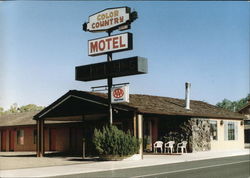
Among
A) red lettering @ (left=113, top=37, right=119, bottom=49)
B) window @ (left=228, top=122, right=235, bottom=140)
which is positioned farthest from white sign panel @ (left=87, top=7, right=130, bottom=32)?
window @ (left=228, top=122, right=235, bottom=140)

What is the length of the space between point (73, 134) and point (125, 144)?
39.4 ft

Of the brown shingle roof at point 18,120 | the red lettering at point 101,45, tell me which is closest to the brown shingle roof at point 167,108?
the red lettering at point 101,45

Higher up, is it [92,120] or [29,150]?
[92,120]

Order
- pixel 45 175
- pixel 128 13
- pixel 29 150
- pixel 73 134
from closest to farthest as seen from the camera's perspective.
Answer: pixel 45 175
pixel 128 13
pixel 73 134
pixel 29 150

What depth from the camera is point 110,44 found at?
23156mm

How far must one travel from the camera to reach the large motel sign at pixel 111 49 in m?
22.2

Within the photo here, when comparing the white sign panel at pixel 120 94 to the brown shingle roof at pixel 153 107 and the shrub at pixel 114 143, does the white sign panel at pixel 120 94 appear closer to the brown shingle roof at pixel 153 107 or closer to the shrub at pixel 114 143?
the brown shingle roof at pixel 153 107

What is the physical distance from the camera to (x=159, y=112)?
81.9 ft

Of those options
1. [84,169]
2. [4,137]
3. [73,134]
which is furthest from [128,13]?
[4,137]

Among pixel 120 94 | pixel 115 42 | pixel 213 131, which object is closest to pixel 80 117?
pixel 120 94

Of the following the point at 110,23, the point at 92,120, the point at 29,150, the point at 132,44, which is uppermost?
the point at 110,23

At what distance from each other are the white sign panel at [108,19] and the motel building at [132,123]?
4.20 meters

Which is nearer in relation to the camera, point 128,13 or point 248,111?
point 128,13

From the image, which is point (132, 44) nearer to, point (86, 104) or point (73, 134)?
point (86, 104)
